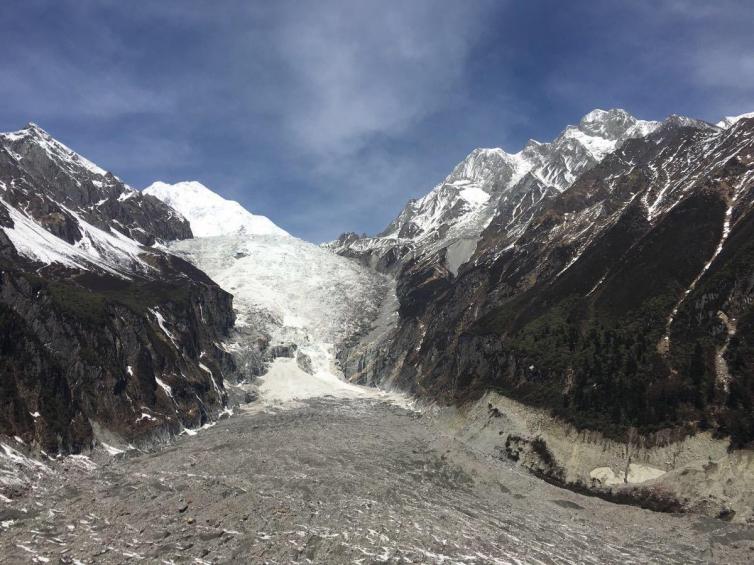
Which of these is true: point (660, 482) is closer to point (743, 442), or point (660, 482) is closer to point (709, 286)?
point (743, 442)

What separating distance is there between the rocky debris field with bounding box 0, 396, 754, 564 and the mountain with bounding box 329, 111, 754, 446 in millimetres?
13199

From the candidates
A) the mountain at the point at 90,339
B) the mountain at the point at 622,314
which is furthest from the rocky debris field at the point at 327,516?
the mountain at the point at 622,314

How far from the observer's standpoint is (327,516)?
48.0 meters

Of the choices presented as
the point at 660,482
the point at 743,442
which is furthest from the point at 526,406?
the point at 743,442

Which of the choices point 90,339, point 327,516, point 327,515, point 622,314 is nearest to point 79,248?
point 90,339

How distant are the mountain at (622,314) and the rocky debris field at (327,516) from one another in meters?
13.2

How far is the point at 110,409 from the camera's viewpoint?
254 ft

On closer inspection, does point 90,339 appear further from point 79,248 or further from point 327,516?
point 79,248

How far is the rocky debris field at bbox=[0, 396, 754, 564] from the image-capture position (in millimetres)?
40344

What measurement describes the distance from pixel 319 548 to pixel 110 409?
47.7 metres

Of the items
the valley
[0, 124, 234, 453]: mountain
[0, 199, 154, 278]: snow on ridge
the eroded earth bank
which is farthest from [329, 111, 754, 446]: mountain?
[0, 199, 154, 278]: snow on ridge

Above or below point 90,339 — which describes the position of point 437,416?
below

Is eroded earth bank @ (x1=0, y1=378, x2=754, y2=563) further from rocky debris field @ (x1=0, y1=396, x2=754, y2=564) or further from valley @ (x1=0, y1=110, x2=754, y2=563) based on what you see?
valley @ (x1=0, y1=110, x2=754, y2=563)

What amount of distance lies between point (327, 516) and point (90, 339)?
51429 mm
